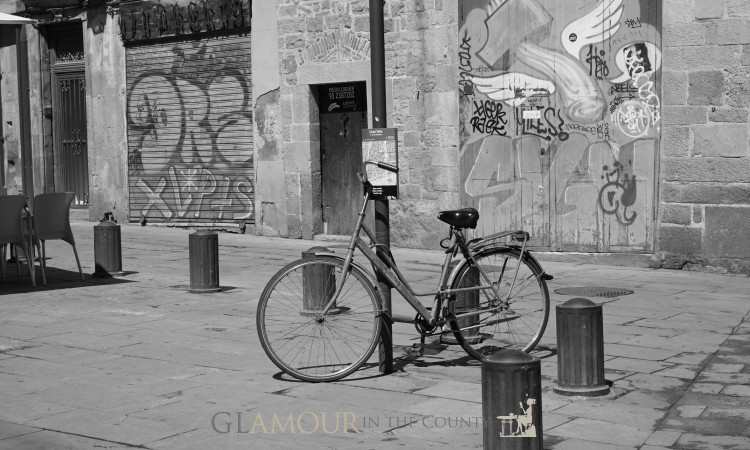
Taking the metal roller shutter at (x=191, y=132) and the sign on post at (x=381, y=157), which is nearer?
the sign on post at (x=381, y=157)

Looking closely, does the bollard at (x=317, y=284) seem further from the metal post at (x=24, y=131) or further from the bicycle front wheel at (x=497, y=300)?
the metal post at (x=24, y=131)

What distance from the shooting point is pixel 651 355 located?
7.61 meters

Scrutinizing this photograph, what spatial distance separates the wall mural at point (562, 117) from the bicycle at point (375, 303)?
19.7ft

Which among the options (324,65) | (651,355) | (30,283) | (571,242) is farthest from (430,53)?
(651,355)

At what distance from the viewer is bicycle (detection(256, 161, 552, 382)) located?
21.8 feet

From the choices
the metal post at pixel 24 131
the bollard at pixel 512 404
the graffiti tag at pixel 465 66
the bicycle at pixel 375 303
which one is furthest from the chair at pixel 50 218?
the bollard at pixel 512 404

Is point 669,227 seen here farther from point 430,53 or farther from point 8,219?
point 8,219

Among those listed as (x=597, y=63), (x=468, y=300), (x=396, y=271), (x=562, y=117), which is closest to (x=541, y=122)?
(x=562, y=117)

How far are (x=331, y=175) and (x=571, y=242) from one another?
4164 mm

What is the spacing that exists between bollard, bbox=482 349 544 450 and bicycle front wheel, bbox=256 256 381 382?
6.46ft

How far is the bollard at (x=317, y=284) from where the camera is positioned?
658 centimetres

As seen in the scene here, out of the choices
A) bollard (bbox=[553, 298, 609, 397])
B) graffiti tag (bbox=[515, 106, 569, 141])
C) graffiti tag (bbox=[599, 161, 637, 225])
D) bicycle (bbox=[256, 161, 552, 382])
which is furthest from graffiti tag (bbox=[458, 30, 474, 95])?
bollard (bbox=[553, 298, 609, 397])

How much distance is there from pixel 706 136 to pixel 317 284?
283 inches

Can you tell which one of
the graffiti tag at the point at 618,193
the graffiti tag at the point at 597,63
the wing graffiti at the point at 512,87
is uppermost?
the graffiti tag at the point at 597,63
